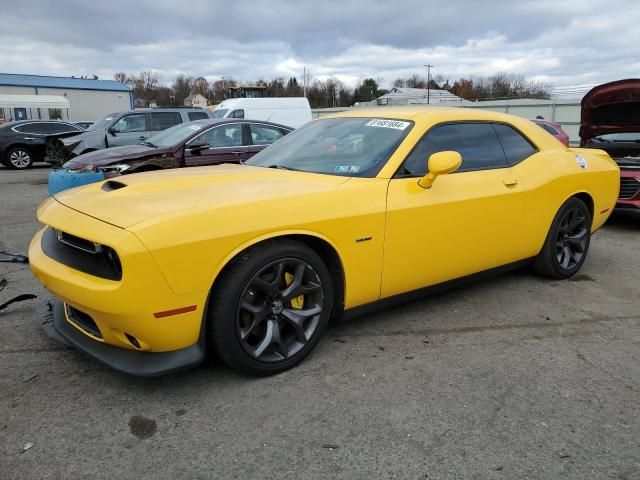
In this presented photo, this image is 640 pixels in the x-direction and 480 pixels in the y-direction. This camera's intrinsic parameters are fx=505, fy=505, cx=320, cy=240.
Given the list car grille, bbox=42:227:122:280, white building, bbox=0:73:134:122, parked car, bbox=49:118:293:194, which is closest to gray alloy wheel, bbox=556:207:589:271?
car grille, bbox=42:227:122:280

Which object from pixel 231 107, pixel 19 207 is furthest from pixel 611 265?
pixel 231 107

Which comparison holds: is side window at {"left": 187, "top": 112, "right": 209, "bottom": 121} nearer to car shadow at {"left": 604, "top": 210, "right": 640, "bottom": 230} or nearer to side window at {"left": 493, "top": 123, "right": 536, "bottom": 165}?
car shadow at {"left": 604, "top": 210, "right": 640, "bottom": 230}

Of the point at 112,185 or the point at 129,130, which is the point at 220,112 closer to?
the point at 129,130

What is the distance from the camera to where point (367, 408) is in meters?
2.52

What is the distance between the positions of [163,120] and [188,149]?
601 cm

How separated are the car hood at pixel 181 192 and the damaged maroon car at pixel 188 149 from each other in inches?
151

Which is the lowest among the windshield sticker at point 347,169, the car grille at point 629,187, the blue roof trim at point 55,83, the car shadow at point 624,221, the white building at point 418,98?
the car shadow at point 624,221

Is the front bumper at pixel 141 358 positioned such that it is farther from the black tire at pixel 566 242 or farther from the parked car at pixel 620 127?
the parked car at pixel 620 127

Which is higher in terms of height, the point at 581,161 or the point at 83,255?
the point at 581,161

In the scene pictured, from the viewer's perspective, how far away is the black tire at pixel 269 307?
254 cm

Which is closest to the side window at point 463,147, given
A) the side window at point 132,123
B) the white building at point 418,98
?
the side window at point 132,123

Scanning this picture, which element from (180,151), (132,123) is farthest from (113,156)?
(132,123)

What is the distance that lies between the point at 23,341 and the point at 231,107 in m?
13.4

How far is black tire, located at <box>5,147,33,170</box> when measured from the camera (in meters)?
15.0
